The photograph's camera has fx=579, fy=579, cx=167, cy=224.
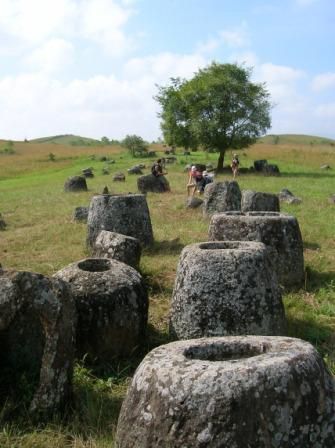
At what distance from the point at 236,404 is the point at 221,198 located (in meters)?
14.6

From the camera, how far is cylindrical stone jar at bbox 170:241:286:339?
6629 mm

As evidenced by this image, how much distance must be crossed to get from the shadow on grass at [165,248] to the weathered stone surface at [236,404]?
860 centimetres

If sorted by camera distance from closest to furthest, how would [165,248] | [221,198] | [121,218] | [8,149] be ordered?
[165,248], [121,218], [221,198], [8,149]

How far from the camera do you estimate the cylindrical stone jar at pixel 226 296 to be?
21.7 feet

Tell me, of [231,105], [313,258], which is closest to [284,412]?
[313,258]

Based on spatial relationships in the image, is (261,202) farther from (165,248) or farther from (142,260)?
(142,260)

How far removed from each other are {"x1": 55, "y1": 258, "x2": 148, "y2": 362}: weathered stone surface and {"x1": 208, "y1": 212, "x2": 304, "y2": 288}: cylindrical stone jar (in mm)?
3202

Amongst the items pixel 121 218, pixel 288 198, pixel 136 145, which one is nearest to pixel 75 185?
pixel 288 198

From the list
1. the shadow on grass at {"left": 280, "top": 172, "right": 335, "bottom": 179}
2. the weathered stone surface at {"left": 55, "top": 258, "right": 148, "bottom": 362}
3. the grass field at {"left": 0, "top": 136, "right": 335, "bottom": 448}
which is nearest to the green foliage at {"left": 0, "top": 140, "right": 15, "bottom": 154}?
the shadow on grass at {"left": 280, "top": 172, "right": 335, "bottom": 179}

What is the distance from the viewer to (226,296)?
6629mm

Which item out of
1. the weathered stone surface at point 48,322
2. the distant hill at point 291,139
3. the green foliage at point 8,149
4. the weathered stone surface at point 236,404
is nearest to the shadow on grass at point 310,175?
the weathered stone surface at point 48,322

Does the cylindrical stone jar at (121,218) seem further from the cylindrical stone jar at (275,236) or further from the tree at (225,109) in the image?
the tree at (225,109)

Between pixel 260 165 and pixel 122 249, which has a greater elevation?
pixel 260 165

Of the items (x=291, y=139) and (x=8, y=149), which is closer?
(x=8, y=149)
